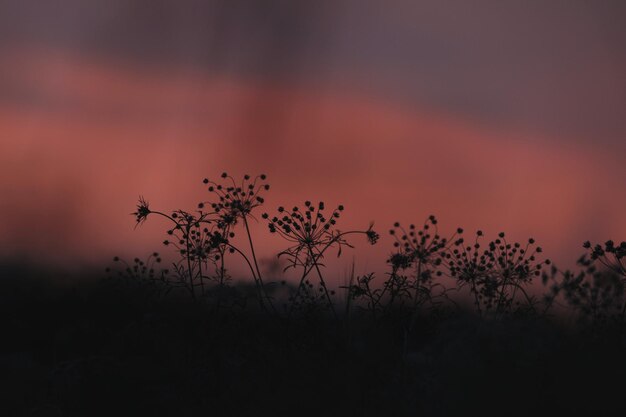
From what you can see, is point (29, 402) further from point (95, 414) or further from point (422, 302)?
point (422, 302)

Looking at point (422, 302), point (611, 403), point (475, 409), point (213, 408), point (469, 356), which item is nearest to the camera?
point (611, 403)

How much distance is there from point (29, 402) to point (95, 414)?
0.81m

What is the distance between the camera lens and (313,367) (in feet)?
27.0

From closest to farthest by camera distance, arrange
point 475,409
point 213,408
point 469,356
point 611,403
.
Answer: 1. point 611,403
2. point 475,409
3. point 469,356
4. point 213,408

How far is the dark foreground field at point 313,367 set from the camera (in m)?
6.75

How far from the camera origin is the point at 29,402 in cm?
932

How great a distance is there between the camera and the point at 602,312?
30.5 ft

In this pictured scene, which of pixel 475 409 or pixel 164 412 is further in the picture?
pixel 164 412

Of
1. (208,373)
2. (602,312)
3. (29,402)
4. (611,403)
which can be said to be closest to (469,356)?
(611,403)

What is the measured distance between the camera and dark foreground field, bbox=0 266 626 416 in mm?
6746

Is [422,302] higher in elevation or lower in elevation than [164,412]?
higher

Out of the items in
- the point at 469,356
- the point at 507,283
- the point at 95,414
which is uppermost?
the point at 507,283

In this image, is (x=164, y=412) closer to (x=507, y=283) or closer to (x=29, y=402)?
(x=29, y=402)

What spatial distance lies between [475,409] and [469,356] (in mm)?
873
